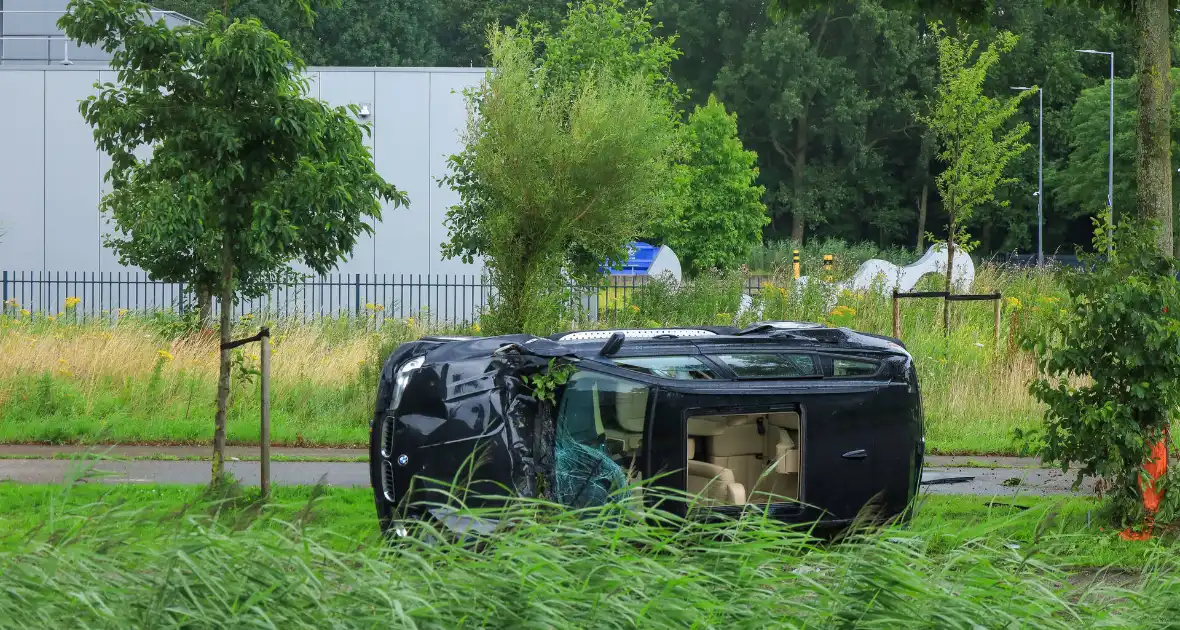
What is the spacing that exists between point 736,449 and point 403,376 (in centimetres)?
216

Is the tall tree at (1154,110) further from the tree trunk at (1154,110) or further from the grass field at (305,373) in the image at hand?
the grass field at (305,373)

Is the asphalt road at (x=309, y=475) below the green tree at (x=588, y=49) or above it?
below

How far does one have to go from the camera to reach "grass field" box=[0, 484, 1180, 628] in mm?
4586

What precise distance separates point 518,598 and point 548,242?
871cm

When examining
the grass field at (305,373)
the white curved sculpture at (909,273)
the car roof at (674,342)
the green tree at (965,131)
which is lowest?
the grass field at (305,373)

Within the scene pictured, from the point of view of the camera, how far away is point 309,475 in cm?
1214

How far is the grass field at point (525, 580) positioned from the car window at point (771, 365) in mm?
2696

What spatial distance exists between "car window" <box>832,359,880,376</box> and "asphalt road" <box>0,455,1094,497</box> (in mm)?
3209

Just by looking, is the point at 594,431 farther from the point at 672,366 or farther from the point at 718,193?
the point at 718,193

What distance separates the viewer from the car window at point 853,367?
334 inches

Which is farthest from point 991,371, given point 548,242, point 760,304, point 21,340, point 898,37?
point 898,37

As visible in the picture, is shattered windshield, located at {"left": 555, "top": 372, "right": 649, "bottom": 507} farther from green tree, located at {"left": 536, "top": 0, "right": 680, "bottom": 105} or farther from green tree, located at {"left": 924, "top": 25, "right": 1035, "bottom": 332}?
green tree, located at {"left": 924, "top": 25, "right": 1035, "bottom": 332}

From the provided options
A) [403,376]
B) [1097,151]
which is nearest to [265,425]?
[403,376]

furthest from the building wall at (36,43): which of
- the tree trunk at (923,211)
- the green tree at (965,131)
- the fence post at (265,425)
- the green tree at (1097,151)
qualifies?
the tree trunk at (923,211)
